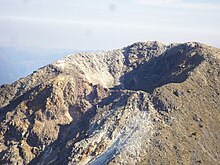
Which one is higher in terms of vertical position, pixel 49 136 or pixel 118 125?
pixel 118 125

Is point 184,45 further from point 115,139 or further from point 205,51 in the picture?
point 115,139

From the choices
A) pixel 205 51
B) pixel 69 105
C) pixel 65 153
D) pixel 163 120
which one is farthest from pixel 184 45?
pixel 65 153

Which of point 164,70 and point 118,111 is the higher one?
point 118,111

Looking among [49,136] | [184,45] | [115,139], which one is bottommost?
[49,136]

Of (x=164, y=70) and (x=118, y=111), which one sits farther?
(x=164, y=70)

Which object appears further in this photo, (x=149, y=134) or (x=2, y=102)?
(x=2, y=102)

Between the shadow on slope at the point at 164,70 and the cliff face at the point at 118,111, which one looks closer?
the cliff face at the point at 118,111

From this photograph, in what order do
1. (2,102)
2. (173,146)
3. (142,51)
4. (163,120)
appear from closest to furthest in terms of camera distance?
(173,146)
(163,120)
(2,102)
(142,51)

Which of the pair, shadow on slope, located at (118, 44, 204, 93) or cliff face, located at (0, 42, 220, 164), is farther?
shadow on slope, located at (118, 44, 204, 93)
